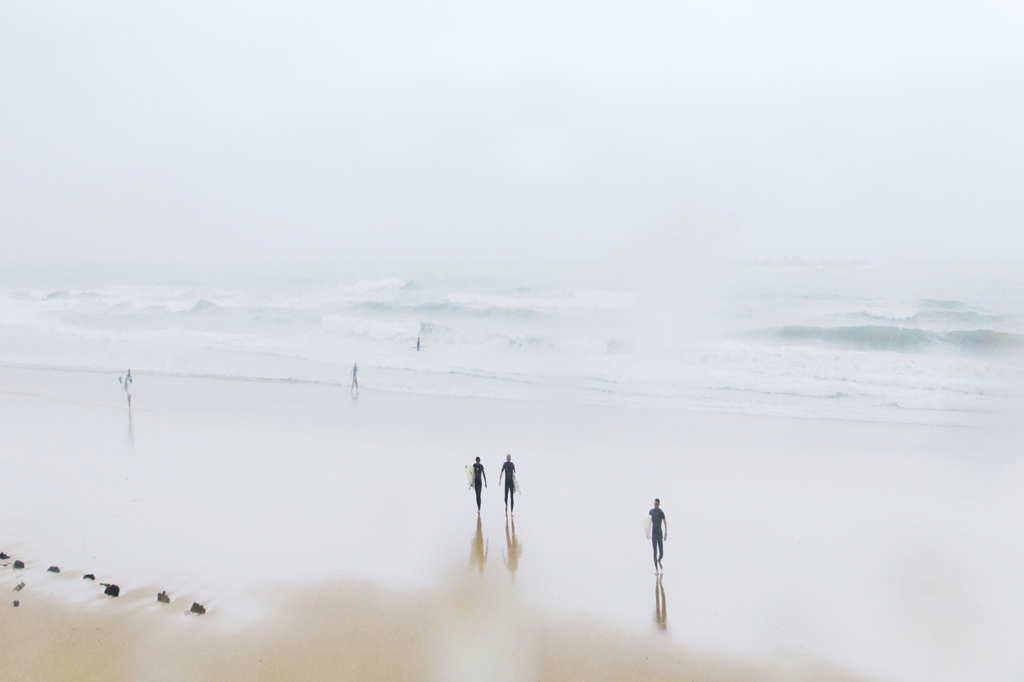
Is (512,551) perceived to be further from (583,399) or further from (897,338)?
(897,338)

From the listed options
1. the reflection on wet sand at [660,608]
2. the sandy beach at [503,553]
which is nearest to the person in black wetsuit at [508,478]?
the sandy beach at [503,553]

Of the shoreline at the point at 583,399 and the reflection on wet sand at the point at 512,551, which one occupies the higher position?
the shoreline at the point at 583,399

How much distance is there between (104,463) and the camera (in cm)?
1072

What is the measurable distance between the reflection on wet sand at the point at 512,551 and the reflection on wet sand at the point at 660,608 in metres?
1.79

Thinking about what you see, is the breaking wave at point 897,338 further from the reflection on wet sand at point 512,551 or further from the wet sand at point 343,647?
the wet sand at point 343,647

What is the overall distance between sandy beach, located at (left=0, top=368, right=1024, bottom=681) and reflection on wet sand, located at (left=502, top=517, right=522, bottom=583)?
0.03 metres

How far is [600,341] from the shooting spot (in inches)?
1033

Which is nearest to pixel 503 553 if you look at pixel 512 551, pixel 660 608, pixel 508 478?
pixel 512 551

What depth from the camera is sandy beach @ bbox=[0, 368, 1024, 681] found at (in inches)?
224

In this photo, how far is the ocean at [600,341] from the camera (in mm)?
18391

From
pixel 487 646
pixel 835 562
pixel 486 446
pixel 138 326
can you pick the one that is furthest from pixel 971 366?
pixel 138 326

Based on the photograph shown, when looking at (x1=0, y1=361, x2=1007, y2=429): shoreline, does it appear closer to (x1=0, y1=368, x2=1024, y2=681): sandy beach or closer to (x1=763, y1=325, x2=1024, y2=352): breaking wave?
(x1=0, y1=368, x2=1024, y2=681): sandy beach

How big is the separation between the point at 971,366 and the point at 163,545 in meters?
26.4

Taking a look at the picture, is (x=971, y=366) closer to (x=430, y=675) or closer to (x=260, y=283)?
Result: (x=430, y=675)
